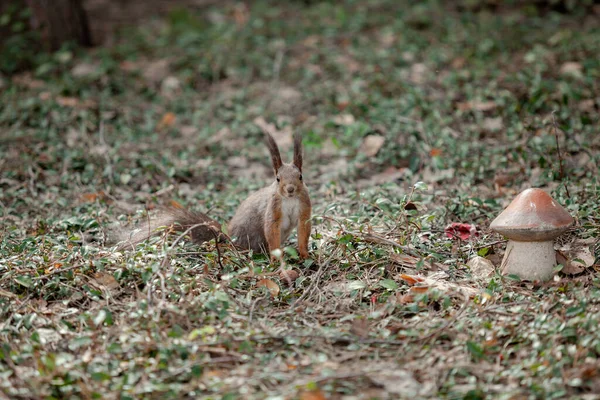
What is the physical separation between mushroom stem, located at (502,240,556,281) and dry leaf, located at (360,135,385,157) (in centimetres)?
279

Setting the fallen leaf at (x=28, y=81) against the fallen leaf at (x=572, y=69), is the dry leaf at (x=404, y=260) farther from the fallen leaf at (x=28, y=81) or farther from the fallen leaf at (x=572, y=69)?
the fallen leaf at (x=28, y=81)

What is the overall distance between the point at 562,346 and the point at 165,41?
767 cm

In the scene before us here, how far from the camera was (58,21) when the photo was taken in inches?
385

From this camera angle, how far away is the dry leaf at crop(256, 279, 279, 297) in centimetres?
459

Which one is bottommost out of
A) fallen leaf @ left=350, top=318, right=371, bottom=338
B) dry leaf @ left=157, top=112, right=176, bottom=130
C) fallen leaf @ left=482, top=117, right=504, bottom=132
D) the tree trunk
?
fallen leaf @ left=482, top=117, right=504, bottom=132

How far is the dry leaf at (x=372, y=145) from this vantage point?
7.22m

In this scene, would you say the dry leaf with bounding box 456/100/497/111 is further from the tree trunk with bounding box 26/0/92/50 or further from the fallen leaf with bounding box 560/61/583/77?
the tree trunk with bounding box 26/0/92/50

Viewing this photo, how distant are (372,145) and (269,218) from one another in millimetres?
2521

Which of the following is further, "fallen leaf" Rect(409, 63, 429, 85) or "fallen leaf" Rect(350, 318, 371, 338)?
"fallen leaf" Rect(409, 63, 429, 85)

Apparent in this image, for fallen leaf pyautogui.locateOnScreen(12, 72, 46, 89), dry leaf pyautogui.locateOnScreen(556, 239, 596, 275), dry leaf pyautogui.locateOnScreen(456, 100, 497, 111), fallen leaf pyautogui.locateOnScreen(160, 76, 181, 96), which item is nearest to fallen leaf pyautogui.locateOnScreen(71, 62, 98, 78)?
fallen leaf pyautogui.locateOnScreen(12, 72, 46, 89)

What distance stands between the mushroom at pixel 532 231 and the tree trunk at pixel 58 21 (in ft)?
23.2

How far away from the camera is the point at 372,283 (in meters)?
4.71

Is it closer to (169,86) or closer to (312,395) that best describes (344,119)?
(169,86)

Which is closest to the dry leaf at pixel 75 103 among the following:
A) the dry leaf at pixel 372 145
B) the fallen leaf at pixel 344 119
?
the fallen leaf at pixel 344 119
